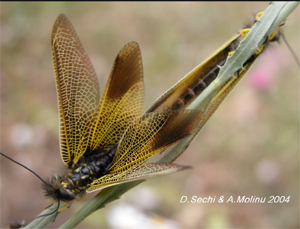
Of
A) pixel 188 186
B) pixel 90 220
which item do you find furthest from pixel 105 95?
pixel 188 186

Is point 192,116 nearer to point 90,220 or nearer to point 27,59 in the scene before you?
point 90,220

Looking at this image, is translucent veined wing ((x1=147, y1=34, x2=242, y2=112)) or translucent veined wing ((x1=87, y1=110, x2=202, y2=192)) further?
translucent veined wing ((x1=147, y1=34, x2=242, y2=112))

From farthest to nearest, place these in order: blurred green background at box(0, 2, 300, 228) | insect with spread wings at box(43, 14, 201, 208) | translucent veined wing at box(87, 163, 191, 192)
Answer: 1. blurred green background at box(0, 2, 300, 228)
2. insect with spread wings at box(43, 14, 201, 208)
3. translucent veined wing at box(87, 163, 191, 192)

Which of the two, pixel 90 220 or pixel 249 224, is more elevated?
pixel 90 220

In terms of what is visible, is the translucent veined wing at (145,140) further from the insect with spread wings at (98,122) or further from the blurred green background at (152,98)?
the blurred green background at (152,98)

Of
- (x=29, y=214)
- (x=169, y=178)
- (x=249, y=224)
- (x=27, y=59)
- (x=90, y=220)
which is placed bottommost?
(x=249, y=224)

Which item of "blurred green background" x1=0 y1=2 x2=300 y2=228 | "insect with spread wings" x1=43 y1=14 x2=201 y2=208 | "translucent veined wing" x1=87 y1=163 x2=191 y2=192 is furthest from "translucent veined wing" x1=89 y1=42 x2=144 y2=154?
"blurred green background" x1=0 y1=2 x2=300 y2=228

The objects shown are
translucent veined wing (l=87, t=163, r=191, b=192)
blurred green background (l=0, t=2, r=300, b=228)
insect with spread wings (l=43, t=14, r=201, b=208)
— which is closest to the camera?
translucent veined wing (l=87, t=163, r=191, b=192)

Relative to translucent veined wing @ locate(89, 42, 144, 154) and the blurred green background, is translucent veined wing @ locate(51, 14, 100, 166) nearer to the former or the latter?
translucent veined wing @ locate(89, 42, 144, 154)
